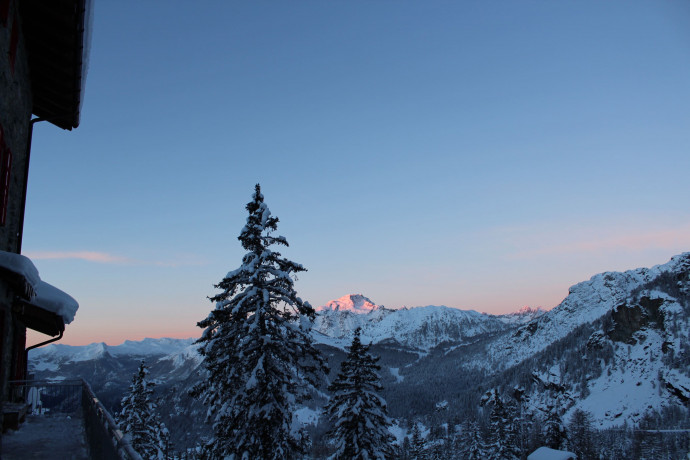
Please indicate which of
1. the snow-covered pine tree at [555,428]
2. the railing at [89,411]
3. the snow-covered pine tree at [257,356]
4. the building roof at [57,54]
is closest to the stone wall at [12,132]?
the building roof at [57,54]

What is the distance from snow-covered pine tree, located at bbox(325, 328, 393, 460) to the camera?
2548 centimetres

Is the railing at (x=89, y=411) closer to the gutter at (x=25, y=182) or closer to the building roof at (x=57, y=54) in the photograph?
the gutter at (x=25, y=182)

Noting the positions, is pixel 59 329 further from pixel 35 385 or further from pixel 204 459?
pixel 204 459

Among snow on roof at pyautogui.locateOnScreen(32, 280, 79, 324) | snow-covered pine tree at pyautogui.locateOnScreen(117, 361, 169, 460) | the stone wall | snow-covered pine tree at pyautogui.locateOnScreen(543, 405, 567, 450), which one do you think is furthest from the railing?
snow-covered pine tree at pyautogui.locateOnScreen(543, 405, 567, 450)

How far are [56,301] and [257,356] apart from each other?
27.6 feet

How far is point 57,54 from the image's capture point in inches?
426

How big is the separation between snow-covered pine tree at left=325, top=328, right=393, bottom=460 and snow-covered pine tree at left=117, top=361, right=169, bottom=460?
17519mm

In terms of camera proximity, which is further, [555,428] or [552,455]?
[552,455]

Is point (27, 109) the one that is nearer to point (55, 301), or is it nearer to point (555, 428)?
point (55, 301)

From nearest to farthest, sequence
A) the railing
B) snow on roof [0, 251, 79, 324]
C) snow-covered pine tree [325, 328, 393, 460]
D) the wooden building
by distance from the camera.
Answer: the railing
the wooden building
snow on roof [0, 251, 79, 324]
snow-covered pine tree [325, 328, 393, 460]

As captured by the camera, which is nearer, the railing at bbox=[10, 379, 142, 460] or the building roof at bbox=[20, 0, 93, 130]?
the railing at bbox=[10, 379, 142, 460]

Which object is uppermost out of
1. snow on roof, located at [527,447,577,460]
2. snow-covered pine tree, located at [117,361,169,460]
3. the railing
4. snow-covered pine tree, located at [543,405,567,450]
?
the railing

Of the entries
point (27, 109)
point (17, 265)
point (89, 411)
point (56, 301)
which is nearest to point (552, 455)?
point (89, 411)

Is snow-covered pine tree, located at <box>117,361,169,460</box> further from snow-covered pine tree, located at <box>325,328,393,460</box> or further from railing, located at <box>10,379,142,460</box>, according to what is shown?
railing, located at <box>10,379,142,460</box>
